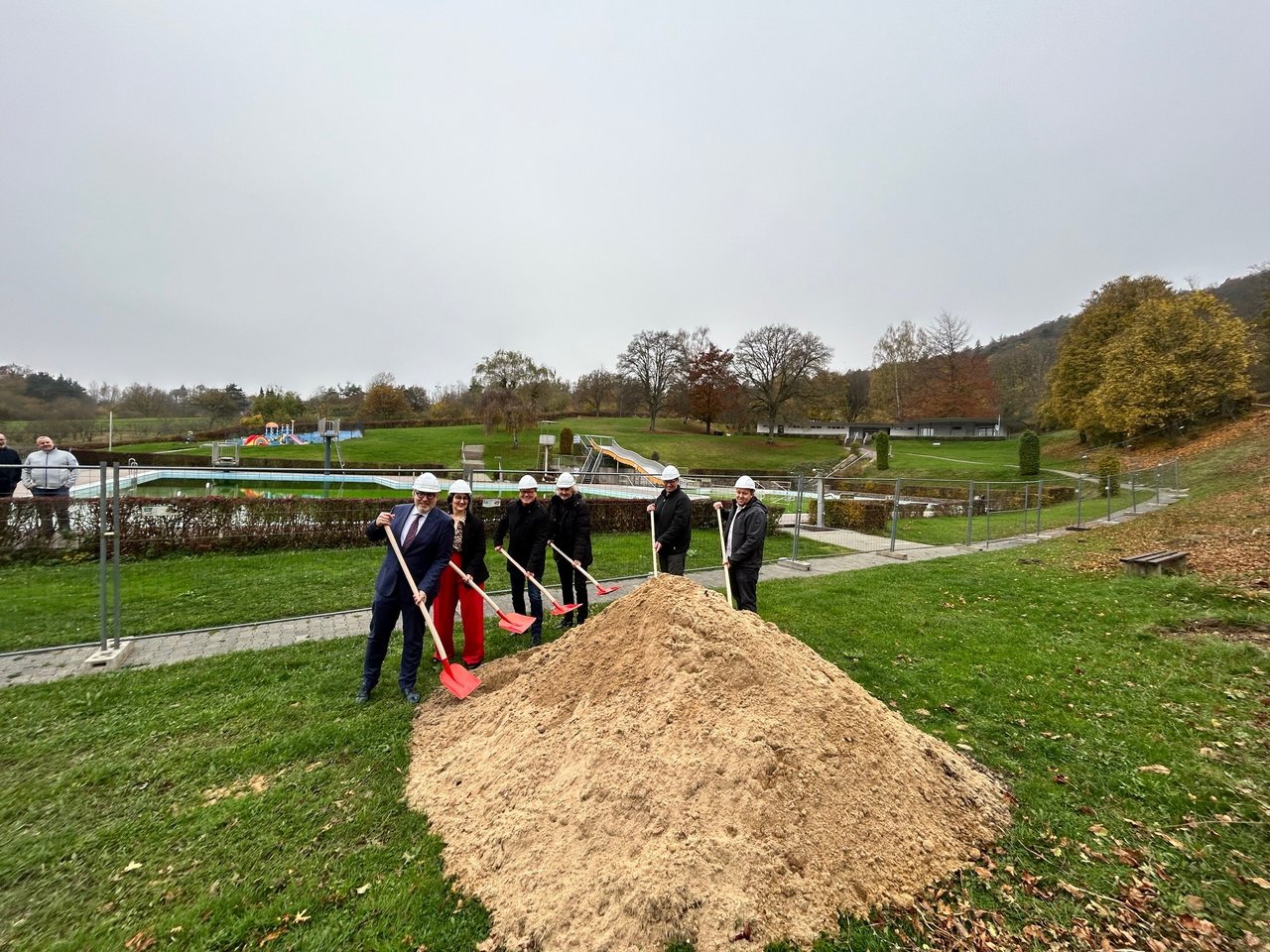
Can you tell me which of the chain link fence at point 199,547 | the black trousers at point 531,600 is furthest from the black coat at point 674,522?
the chain link fence at point 199,547

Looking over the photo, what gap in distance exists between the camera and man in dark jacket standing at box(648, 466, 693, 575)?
19.9 ft

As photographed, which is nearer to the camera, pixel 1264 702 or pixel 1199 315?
pixel 1264 702

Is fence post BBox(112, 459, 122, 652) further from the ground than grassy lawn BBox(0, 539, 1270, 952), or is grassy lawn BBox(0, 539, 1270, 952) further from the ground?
fence post BBox(112, 459, 122, 652)

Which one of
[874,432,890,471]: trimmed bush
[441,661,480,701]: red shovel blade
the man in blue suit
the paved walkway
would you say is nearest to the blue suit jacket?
the man in blue suit

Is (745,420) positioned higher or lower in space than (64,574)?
higher

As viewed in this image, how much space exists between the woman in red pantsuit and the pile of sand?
1.57 m

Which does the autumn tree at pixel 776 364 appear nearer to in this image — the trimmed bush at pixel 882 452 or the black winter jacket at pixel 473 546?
the trimmed bush at pixel 882 452

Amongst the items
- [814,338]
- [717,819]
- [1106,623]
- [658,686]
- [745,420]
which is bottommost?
[1106,623]

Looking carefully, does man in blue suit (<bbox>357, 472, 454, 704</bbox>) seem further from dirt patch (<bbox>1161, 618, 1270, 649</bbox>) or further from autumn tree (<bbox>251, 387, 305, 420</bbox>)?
autumn tree (<bbox>251, 387, 305, 420</bbox>)

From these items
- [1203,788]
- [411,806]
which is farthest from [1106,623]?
[411,806]

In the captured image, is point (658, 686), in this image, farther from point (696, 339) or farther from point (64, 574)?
point (696, 339)

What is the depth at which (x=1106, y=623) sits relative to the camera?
6.44 meters

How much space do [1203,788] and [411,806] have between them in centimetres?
478

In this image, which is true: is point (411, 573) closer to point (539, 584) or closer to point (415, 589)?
point (415, 589)
